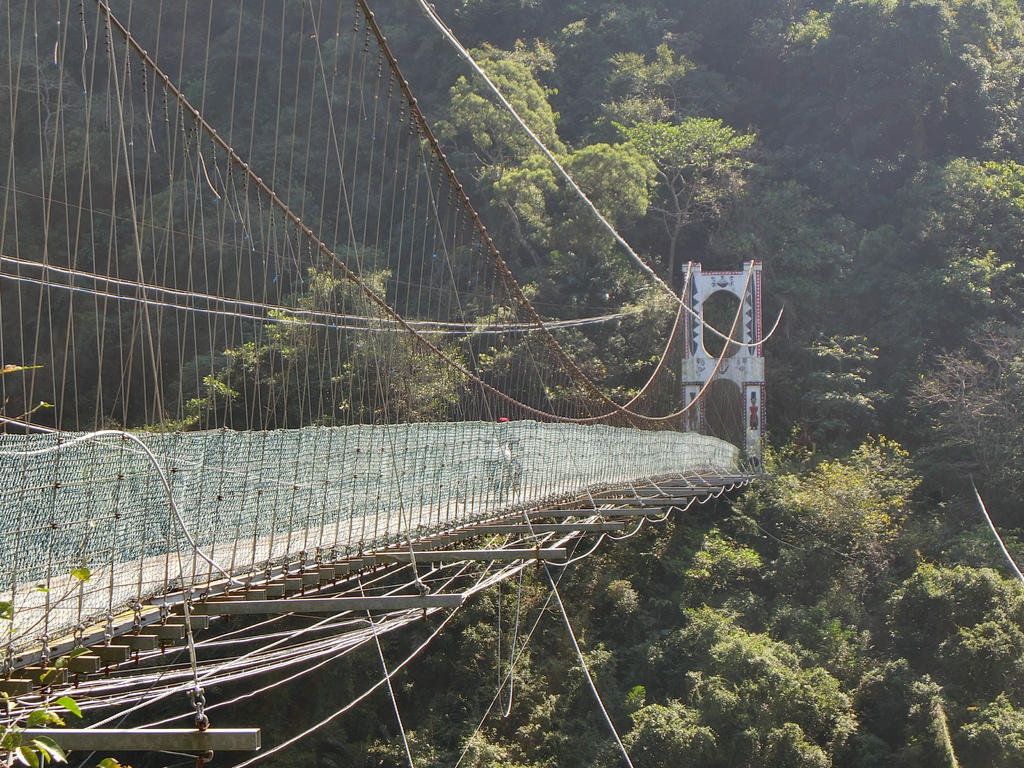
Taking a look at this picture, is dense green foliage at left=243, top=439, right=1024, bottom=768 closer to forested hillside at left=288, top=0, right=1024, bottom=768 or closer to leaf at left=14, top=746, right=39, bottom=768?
forested hillside at left=288, top=0, right=1024, bottom=768

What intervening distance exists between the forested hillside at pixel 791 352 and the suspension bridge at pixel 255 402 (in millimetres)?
870

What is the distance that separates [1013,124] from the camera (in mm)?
18094

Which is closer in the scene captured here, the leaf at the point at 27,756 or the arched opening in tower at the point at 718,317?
the leaf at the point at 27,756

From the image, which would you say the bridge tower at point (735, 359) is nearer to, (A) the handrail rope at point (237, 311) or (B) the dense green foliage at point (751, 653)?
(A) the handrail rope at point (237, 311)

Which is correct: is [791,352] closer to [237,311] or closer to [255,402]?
[237,311]

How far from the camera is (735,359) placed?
16.1 metres

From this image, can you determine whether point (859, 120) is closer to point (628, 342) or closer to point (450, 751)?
point (628, 342)

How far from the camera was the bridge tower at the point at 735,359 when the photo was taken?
15703mm

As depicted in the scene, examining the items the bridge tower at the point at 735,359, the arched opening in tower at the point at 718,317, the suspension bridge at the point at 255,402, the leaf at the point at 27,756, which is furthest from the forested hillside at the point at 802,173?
the leaf at the point at 27,756

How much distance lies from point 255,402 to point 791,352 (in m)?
10.0

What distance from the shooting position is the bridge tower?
1570cm

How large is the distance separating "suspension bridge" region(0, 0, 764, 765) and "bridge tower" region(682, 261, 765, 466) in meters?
0.04

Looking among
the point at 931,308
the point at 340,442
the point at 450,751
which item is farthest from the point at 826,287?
the point at 340,442

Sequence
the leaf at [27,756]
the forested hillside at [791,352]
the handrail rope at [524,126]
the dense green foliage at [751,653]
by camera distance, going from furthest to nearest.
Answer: the forested hillside at [791,352] < the dense green foliage at [751,653] < the handrail rope at [524,126] < the leaf at [27,756]
